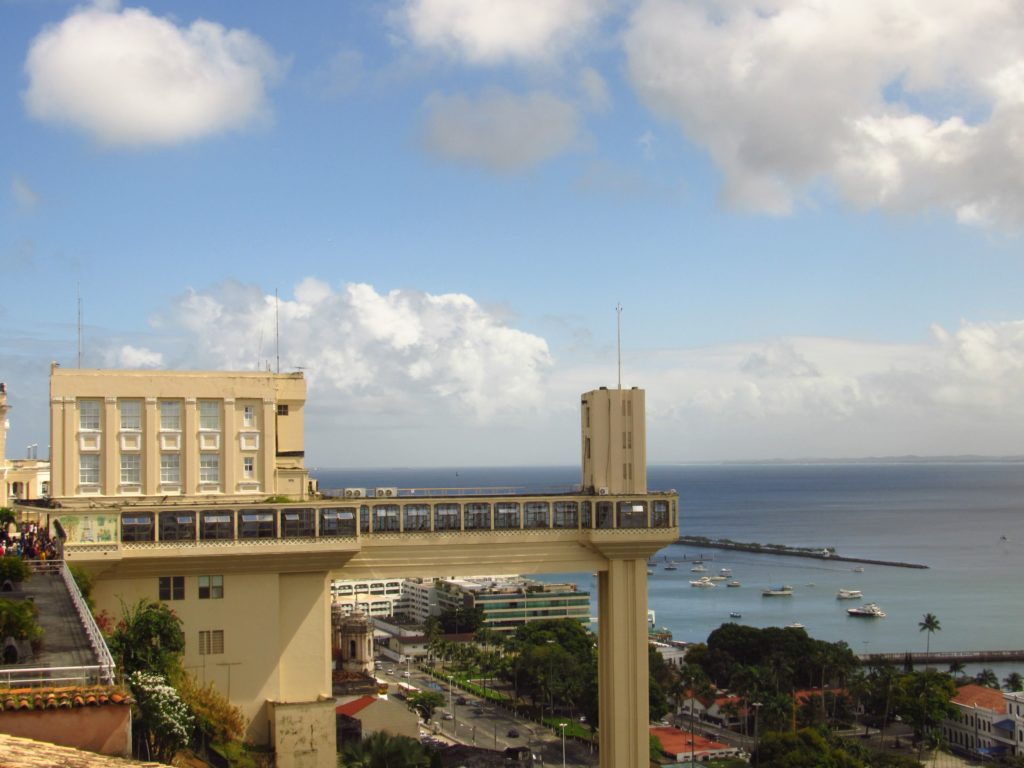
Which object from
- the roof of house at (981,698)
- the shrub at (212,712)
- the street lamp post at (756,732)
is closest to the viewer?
the shrub at (212,712)

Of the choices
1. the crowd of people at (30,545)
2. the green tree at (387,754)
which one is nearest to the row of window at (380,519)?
the crowd of people at (30,545)

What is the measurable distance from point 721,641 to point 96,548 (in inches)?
2935

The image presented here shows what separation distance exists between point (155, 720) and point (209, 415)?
73.0 ft

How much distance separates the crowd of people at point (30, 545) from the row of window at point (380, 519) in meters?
2.70

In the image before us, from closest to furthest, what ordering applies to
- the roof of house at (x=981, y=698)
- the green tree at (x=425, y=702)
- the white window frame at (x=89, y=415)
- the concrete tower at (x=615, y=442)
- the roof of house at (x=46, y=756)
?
the roof of house at (x=46, y=756)
the white window frame at (x=89, y=415)
the concrete tower at (x=615, y=442)
the roof of house at (x=981, y=698)
the green tree at (x=425, y=702)

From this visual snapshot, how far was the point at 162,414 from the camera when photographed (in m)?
42.2

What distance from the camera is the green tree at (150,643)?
28672 mm

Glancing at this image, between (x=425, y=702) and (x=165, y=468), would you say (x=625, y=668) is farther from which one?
(x=425, y=702)

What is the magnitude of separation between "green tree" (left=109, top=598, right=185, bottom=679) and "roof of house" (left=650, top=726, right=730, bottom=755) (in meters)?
53.7

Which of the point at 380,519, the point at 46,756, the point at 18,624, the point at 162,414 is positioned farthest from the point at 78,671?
the point at 162,414

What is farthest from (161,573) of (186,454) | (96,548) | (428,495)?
(428,495)

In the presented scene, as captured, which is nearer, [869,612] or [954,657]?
[954,657]

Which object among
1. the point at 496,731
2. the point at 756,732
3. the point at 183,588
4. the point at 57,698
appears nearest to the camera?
the point at 57,698

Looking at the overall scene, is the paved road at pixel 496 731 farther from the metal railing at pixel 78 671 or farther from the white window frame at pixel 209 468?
the metal railing at pixel 78 671
